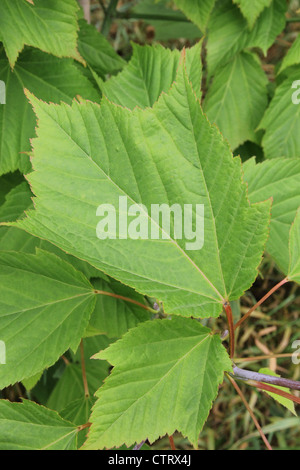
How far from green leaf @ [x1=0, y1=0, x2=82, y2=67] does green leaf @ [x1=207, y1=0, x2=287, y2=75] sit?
380 millimetres

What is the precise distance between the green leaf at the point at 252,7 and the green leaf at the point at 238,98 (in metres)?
0.18

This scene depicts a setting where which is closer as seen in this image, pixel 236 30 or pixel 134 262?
pixel 134 262

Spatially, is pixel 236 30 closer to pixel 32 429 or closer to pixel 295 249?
pixel 295 249

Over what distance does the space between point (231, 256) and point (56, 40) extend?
1.53ft

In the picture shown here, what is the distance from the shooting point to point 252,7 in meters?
0.89

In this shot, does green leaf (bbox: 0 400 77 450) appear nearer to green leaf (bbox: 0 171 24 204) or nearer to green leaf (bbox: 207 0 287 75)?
green leaf (bbox: 0 171 24 204)

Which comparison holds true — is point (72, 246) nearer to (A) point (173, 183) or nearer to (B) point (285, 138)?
(A) point (173, 183)

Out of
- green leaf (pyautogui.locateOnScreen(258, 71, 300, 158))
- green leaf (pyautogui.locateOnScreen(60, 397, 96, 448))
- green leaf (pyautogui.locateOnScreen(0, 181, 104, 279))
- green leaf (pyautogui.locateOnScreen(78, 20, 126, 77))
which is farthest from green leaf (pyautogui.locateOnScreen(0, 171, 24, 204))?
green leaf (pyautogui.locateOnScreen(258, 71, 300, 158))

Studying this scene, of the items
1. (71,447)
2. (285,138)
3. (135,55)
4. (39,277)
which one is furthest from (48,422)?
(285,138)

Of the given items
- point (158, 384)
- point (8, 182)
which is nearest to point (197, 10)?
point (8, 182)

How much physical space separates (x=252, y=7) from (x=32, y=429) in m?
0.86

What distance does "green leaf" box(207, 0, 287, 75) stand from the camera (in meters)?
0.97

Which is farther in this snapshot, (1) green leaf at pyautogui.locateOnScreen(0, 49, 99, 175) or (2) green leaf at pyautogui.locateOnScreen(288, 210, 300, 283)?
(1) green leaf at pyautogui.locateOnScreen(0, 49, 99, 175)

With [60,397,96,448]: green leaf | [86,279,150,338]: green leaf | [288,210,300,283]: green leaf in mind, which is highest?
[288,210,300,283]: green leaf
